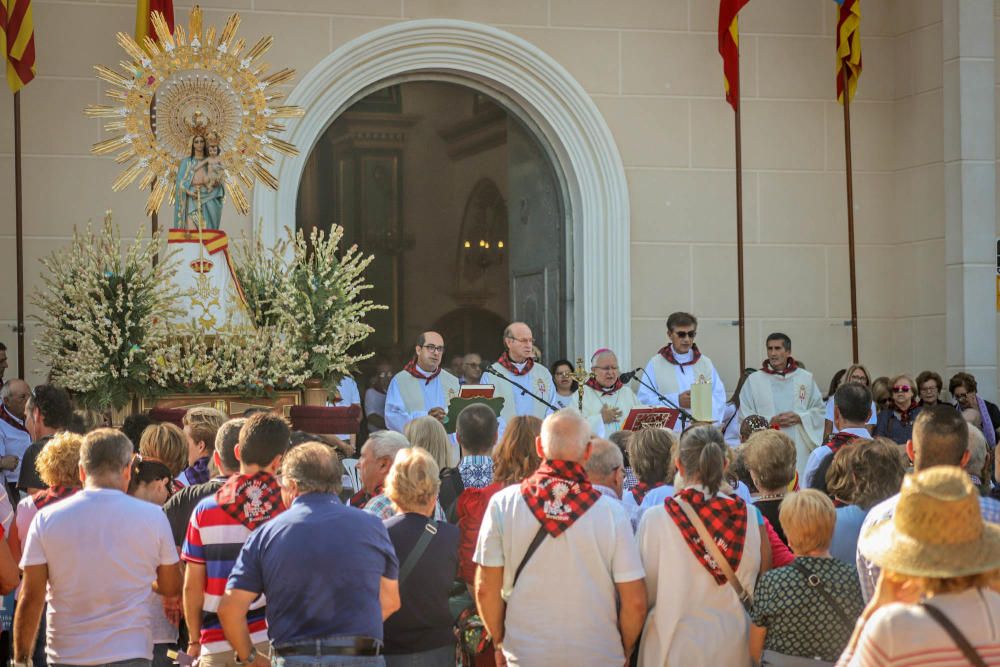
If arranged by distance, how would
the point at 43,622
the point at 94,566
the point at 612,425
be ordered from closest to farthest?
the point at 94,566
the point at 43,622
the point at 612,425

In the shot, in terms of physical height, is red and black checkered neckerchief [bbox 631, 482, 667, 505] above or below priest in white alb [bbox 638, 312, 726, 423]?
below

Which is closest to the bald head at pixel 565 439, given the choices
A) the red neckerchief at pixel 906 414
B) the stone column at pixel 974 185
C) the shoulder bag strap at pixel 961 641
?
the shoulder bag strap at pixel 961 641

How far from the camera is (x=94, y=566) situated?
4.65 metres

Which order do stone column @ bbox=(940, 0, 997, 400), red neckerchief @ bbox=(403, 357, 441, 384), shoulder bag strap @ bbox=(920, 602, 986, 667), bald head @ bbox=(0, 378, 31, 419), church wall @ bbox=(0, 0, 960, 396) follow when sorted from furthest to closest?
church wall @ bbox=(0, 0, 960, 396)
stone column @ bbox=(940, 0, 997, 400)
red neckerchief @ bbox=(403, 357, 441, 384)
bald head @ bbox=(0, 378, 31, 419)
shoulder bag strap @ bbox=(920, 602, 986, 667)

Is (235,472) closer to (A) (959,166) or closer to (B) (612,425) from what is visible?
(B) (612,425)

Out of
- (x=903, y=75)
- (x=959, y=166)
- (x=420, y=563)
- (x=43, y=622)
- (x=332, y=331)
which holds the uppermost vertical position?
(x=903, y=75)

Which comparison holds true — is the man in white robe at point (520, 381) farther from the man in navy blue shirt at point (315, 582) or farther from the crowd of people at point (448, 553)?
the man in navy blue shirt at point (315, 582)

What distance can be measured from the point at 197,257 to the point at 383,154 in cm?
434

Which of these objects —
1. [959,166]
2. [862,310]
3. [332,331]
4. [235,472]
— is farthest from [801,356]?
[235,472]

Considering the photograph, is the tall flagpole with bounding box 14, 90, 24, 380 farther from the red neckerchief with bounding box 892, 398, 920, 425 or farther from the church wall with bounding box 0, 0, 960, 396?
the red neckerchief with bounding box 892, 398, 920, 425

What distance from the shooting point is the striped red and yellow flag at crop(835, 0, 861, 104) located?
39.0ft


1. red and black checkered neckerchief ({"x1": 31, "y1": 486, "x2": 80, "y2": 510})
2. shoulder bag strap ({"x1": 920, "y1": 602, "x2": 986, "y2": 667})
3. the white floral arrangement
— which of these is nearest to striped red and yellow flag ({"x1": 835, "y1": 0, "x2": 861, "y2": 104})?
the white floral arrangement

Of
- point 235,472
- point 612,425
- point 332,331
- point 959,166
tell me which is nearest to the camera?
point 235,472

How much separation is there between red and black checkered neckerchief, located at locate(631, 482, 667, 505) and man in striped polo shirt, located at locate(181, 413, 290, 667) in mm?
1552
